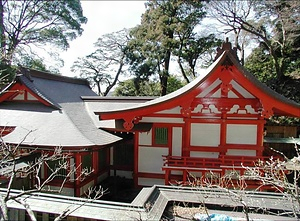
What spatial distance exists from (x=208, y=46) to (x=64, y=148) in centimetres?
1544

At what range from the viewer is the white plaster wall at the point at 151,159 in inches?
357

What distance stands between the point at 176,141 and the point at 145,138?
1.15 meters

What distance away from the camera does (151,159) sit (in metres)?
9.13

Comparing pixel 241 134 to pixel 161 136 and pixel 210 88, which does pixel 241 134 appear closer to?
pixel 210 88

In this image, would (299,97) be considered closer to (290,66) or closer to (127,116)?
(290,66)

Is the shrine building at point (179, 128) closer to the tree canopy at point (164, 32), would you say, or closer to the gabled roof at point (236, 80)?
the gabled roof at point (236, 80)

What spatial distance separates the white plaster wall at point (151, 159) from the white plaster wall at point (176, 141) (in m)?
0.33

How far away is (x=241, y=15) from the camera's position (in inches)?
809

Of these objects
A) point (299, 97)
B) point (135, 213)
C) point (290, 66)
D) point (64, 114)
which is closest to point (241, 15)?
point (290, 66)

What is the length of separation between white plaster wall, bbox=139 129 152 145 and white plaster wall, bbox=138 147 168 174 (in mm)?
223

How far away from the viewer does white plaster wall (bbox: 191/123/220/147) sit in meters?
8.75

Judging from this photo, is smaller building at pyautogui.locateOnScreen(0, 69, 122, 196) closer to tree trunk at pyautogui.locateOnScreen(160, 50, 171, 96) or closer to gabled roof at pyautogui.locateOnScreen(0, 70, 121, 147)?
gabled roof at pyautogui.locateOnScreen(0, 70, 121, 147)

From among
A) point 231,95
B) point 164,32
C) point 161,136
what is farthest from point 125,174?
point 164,32

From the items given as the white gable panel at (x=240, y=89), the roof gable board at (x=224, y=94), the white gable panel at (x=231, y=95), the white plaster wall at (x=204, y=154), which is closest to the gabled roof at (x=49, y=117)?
the roof gable board at (x=224, y=94)
